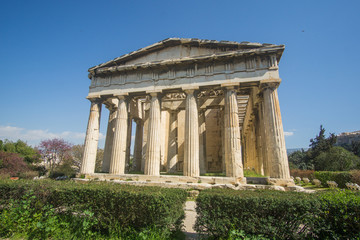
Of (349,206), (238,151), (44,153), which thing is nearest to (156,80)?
(238,151)

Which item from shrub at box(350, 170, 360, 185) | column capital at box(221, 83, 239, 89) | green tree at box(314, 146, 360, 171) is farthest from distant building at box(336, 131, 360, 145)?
column capital at box(221, 83, 239, 89)

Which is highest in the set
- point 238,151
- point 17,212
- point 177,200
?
point 238,151

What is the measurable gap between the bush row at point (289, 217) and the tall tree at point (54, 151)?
30281mm

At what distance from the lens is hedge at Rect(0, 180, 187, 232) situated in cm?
451

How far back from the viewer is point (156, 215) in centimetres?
449

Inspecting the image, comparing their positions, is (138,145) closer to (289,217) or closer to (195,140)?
(195,140)

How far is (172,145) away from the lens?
62.0ft

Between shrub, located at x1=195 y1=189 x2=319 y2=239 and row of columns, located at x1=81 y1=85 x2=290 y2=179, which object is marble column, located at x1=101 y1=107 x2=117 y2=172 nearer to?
row of columns, located at x1=81 y1=85 x2=290 y2=179

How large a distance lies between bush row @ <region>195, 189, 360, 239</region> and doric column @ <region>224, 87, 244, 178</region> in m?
6.97

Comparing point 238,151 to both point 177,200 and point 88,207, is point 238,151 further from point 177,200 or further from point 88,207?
point 88,207

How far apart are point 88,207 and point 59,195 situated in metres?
1.05

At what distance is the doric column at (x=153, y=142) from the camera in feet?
42.5

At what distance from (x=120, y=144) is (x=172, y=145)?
6186mm

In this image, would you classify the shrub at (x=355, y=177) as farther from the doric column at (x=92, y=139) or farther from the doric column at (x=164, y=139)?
the doric column at (x=92, y=139)
